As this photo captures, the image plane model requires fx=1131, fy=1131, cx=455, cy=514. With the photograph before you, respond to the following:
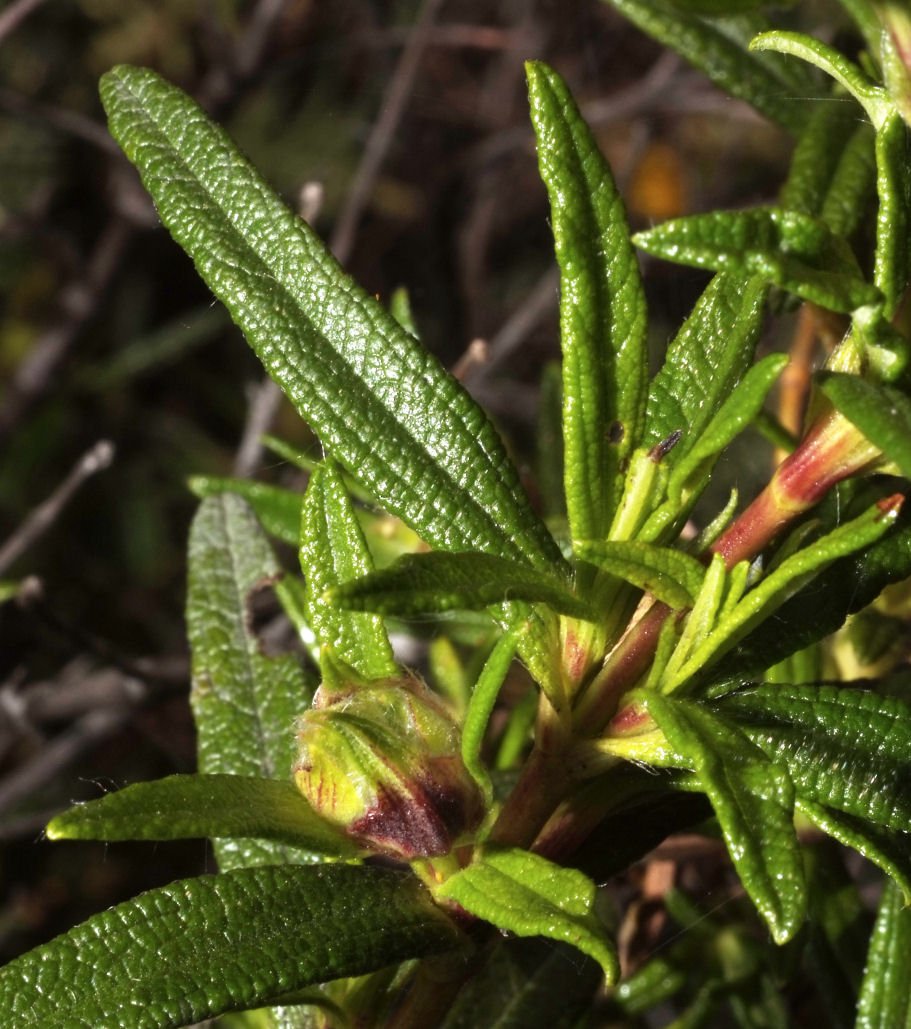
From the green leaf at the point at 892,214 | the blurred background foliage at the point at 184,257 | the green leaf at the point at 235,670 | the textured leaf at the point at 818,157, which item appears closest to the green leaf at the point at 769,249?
the green leaf at the point at 892,214

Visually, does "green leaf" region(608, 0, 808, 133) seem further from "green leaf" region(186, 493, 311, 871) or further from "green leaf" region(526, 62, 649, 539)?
"green leaf" region(186, 493, 311, 871)

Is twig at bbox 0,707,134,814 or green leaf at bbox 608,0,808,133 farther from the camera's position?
twig at bbox 0,707,134,814

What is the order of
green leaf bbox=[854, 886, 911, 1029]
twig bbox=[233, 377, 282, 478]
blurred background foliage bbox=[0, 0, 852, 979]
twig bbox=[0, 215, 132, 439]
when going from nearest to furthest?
green leaf bbox=[854, 886, 911, 1029] < twig bbox=[233, 377, 282, 478] < blurred background foliage bbox=[0, 0, 852, 979] < twig bbox=[0, 215, 132, 439]

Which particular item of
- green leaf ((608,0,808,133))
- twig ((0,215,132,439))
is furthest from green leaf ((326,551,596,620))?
twig ((0,215,132,439))

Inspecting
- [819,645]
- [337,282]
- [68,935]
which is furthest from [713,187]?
[68,935]

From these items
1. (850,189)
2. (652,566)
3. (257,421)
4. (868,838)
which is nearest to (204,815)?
(652,566)
